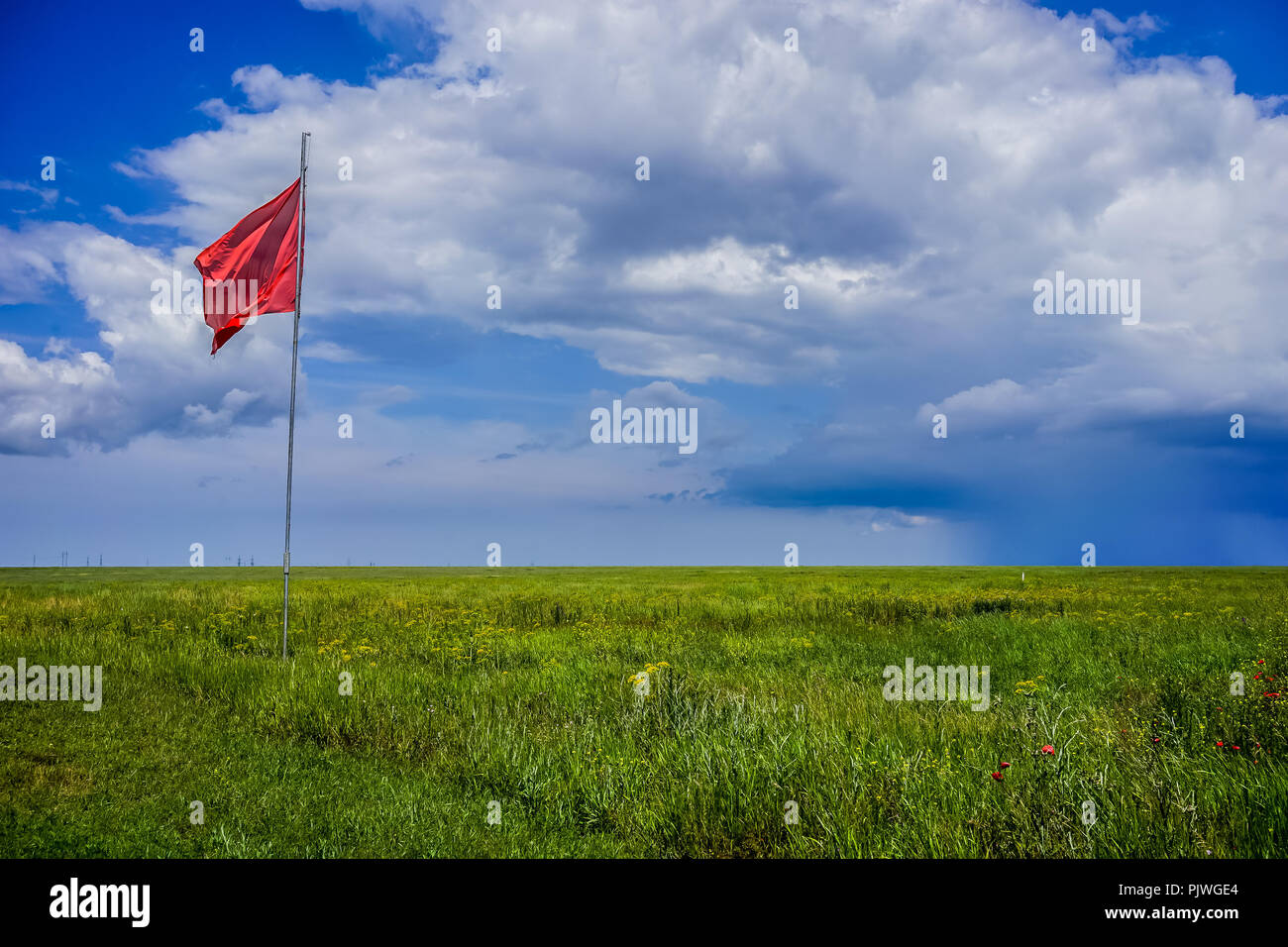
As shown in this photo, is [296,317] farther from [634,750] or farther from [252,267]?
[634,750]

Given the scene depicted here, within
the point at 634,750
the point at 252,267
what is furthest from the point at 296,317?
the point at 634,750

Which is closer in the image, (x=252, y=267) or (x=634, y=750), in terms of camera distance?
(x=634, y=750)

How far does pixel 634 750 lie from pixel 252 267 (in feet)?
41.0

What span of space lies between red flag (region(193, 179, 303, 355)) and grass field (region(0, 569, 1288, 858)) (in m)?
6.58

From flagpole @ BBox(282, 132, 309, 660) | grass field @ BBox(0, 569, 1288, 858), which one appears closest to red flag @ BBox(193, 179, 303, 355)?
flagpole @ BBox(282, 132, 309, 660)

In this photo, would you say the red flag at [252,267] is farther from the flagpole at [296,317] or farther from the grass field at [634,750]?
the grass field at [634,750]

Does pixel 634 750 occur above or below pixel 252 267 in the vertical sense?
below

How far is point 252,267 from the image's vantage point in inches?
582

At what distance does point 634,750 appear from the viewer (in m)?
7.98

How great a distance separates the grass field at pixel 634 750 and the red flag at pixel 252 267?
21.6ft

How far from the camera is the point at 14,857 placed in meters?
5.63
